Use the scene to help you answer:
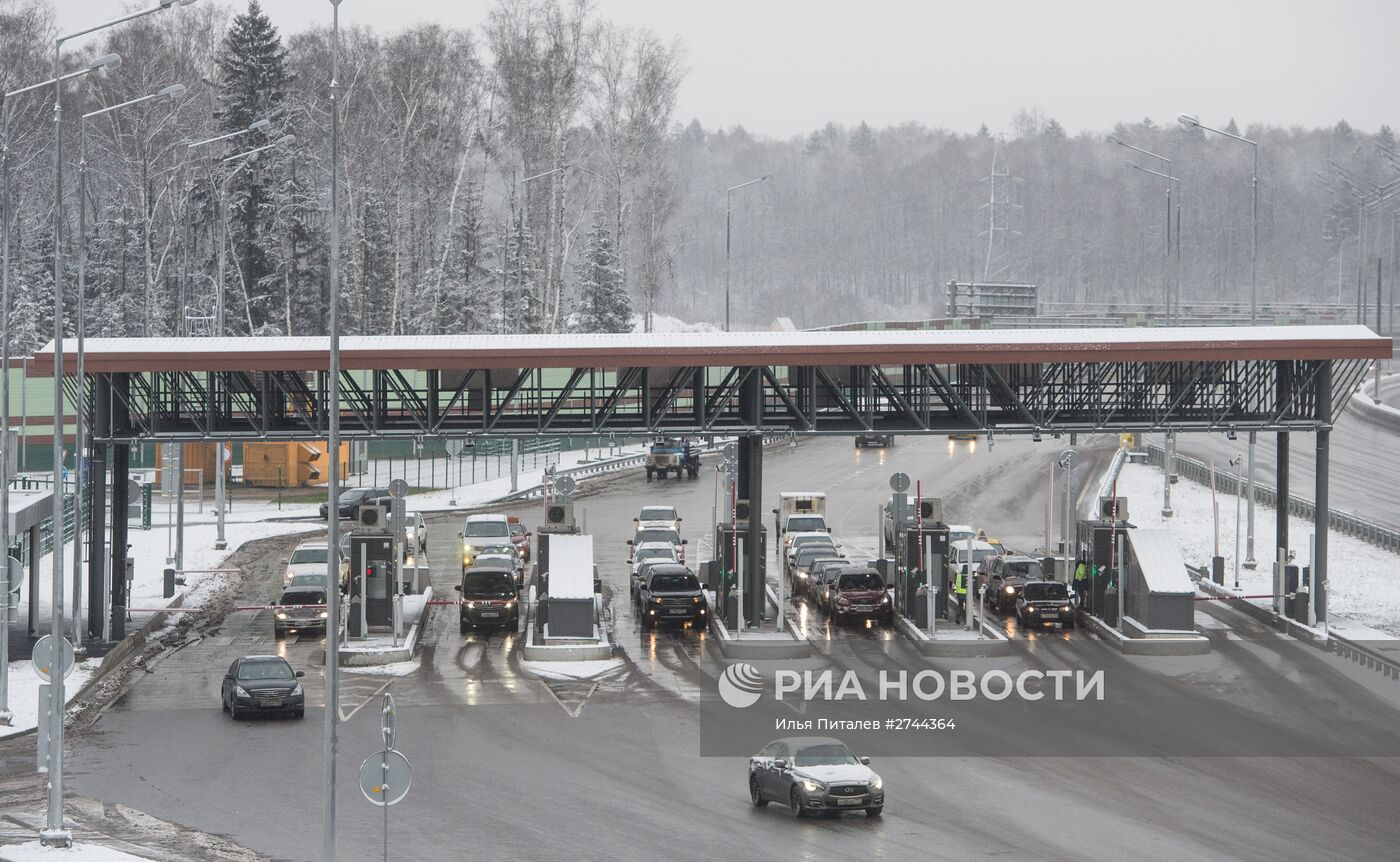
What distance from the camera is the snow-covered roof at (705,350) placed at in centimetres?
3466

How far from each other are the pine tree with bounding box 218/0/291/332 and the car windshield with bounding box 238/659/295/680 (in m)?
50.2

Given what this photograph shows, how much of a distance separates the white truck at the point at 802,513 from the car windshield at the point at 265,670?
23493 mm

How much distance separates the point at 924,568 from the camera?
3747 cm

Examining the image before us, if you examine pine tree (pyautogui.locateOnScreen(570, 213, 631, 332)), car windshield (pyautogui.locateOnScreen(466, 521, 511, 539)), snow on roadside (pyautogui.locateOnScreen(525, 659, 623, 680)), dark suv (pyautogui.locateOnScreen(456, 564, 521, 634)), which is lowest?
snow on roadside (pyautogui.locateOnScreen(525, 659, 623, 680))

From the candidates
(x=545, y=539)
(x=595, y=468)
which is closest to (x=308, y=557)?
(x=545, y=539)

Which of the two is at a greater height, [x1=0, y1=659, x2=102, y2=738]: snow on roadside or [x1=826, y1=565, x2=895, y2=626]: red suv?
[x1=826, y1=565, x2=895, y2=626]: red suv

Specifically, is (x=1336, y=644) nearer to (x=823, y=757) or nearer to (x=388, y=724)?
(x=823, y=757)

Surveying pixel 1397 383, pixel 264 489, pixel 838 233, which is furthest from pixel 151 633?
pixel 838 233

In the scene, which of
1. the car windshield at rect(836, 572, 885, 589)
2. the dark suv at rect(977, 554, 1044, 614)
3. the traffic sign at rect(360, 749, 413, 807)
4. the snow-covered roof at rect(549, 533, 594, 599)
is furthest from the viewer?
the dark suv at rect(977, 554, 1044, 614)

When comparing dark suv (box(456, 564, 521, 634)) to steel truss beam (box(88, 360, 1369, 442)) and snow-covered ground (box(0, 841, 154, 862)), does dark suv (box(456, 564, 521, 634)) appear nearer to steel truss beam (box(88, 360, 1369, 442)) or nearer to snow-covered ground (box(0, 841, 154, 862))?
steel truss beam (box(88, 360, 1369, 442))

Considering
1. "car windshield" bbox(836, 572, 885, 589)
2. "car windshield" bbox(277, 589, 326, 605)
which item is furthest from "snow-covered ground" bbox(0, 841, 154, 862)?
"car windshield" bbox(836, 572, 885, 589)

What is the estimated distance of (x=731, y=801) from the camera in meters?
23.6

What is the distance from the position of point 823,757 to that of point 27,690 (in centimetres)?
1645

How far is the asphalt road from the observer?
2142cm
